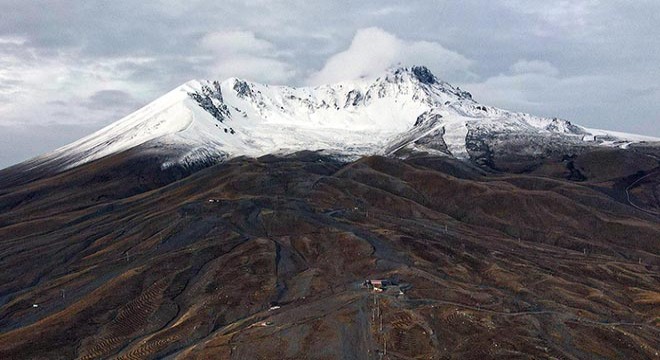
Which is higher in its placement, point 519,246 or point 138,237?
point 138,237

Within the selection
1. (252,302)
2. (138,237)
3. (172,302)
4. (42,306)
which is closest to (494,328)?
(252,302)

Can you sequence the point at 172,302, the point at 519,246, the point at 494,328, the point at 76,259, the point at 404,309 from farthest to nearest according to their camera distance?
the point at 519,246
the point at 76,259
the point at 172,302
the point at 404,309
the point at 494,328

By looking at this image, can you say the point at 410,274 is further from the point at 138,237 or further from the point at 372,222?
the point at 138,237

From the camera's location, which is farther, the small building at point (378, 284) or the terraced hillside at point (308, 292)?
the small building at point (378, 284)

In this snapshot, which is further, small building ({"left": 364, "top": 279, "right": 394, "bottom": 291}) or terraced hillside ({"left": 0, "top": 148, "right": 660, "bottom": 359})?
small building ({"left": 364, "top": 279, "right": 394, "bottom": 291})

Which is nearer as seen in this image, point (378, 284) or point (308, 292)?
point (378, 284)

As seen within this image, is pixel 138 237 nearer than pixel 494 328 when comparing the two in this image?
No

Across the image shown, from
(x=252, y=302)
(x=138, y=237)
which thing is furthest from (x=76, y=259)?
(x=252, y=302)

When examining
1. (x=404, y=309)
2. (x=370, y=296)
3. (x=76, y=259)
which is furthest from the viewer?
(x=76, y=259)

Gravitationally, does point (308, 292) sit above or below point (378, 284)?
below
